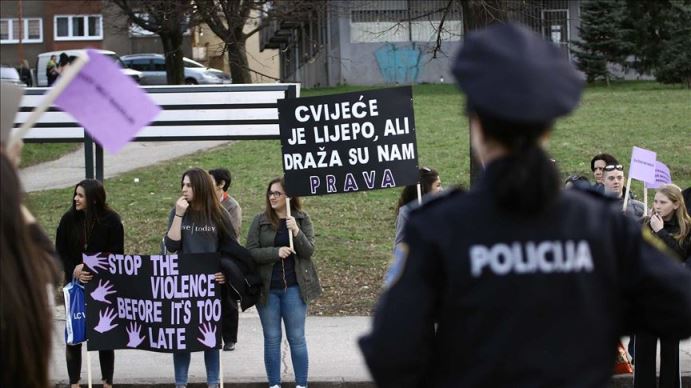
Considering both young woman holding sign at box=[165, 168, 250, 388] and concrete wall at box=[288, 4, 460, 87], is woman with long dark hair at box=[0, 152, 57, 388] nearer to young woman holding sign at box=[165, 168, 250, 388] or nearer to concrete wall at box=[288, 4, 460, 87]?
young woman holding sign at box=[165, 168, 250, 388]

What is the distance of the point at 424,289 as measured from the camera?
3055mm

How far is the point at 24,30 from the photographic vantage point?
65750mm

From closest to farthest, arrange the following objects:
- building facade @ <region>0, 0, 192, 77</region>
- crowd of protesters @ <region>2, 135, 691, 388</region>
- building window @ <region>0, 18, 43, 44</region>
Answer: crowd of protesters @ <region>2, 135, 691, 388</region> → building facade @ <region>0, 0, 192, 77</region> → building window @ <region>0, 18, 43, 44</region>

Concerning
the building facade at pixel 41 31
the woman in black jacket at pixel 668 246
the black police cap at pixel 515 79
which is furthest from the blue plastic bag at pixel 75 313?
the building facade at pixel 41 31

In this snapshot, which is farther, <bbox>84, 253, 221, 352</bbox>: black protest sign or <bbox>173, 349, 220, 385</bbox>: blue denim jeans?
<bbox>173, 349, 220, 385</bbox>: blue denim jeans

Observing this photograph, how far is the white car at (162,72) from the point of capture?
40.9 m

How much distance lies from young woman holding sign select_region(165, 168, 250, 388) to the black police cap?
21.3 ft

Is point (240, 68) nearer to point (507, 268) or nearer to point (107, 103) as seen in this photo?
point (107, 103)

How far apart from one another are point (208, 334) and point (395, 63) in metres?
33.0

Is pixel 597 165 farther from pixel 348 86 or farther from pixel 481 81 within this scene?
pixel 348 86

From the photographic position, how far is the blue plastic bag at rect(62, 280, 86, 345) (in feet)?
30.8

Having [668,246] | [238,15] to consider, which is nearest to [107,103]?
[668,246]

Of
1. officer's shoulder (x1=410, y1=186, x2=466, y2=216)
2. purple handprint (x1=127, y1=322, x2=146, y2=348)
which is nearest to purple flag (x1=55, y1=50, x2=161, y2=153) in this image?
officer's shoulder (x1=410, y1=186, x2=466, y2=216)

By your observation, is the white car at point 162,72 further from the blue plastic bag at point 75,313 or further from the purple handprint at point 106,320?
the purple handprint at point 106,320
